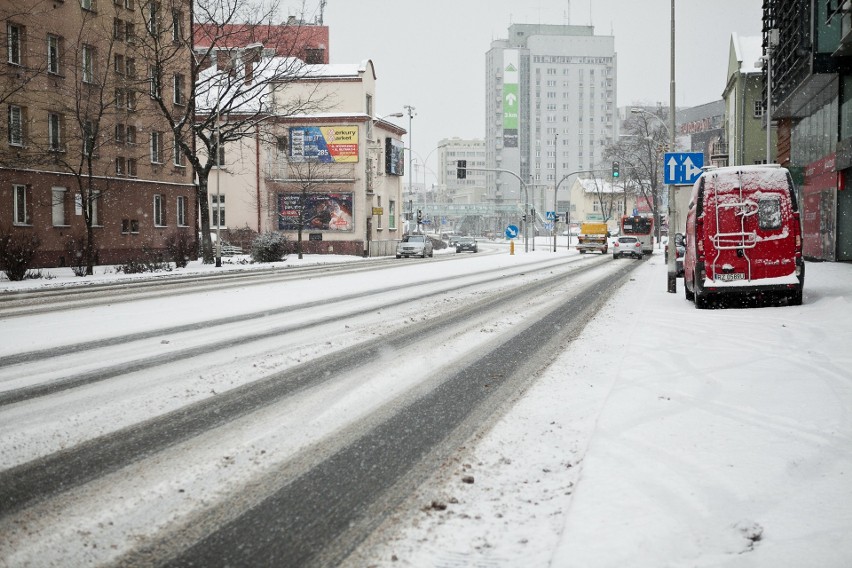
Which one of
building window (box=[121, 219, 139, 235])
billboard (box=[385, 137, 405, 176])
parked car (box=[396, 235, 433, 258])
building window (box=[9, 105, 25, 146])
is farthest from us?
billboard (box=[385, 137, 405, 176])

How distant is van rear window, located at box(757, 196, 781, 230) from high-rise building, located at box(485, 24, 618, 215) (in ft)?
555

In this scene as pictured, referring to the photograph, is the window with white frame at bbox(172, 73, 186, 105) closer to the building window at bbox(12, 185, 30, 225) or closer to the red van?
the building window at bbox(12, 185, 30, 225)

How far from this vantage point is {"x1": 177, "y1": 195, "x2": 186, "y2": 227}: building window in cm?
4372

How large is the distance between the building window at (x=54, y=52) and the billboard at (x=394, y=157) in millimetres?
30882

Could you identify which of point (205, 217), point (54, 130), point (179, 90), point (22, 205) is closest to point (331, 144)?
point (179, 90)

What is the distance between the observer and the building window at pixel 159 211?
41344 mm

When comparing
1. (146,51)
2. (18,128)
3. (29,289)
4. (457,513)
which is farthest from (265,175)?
(457,513)

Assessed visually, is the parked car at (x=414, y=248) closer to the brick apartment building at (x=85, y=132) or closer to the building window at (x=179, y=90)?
the brick apartment building at (x=85, y=132)

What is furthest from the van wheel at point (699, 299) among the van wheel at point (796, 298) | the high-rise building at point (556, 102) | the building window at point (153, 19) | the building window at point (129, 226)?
the high-rise building at point (556, 102)

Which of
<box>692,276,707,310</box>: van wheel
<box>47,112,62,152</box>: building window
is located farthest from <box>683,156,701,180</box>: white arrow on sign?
<box>47,112,62,152</box>: building window

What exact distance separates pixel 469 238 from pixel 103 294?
52060mm

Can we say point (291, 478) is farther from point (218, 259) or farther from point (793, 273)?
point (218, 259)

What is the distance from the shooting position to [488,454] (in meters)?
5.00

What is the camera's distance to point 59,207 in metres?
33.8
